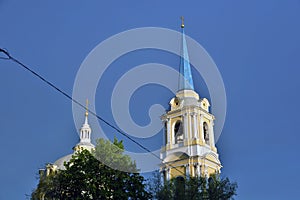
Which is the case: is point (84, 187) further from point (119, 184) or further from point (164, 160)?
point (164, 160)

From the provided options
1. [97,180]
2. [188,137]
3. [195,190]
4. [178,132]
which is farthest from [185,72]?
[97,180]

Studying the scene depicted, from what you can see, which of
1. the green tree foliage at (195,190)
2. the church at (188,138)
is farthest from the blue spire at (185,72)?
the green tree foliage at (195,190)

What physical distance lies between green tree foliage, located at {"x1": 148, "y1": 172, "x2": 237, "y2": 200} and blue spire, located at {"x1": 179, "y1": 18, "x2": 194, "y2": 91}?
57.5 feet

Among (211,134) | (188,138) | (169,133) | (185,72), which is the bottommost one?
(188,138)

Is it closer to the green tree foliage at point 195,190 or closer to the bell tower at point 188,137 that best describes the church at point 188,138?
the bell tower at point 188,137

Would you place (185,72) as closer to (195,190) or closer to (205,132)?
(205,132)

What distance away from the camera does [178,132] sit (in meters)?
39.8

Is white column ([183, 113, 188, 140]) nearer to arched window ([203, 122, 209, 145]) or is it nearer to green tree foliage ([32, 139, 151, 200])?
arched window ([203, 122, 209, 145])

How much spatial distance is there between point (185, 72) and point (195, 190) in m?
20.4

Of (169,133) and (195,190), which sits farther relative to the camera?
(169,133)

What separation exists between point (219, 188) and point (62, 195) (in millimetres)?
8976

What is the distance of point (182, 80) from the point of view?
42.8m

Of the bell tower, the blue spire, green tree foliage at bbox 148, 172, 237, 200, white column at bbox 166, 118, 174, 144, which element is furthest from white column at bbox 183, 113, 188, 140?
green tree foliage at bbox 148, 172, 237, 200

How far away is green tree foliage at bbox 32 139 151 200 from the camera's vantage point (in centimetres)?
2273
